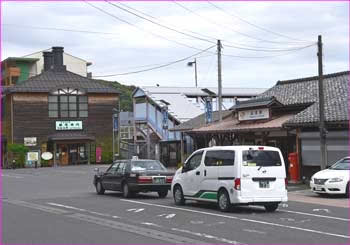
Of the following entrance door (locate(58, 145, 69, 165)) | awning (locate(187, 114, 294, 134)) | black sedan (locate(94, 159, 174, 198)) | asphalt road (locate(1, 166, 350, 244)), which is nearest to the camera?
asphalt road (locate(1, 166, 350, 244))

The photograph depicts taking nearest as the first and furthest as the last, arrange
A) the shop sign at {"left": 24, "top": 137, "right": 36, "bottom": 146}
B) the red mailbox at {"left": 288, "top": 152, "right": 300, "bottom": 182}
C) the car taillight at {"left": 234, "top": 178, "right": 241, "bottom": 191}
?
1. the car taillight at {"left": 234, "top": 178, "right": 241, "bottom": 191}
2. the red mailbox at {"left": 288, "top": 152, "right": 300, "bottom": 182}
3. the shop sign at {"left": 24, "top": 137, "right": 36, "bottom": 146}

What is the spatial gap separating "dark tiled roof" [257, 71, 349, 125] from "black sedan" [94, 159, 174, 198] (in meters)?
9.03

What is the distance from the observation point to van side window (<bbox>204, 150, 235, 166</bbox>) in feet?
58.0

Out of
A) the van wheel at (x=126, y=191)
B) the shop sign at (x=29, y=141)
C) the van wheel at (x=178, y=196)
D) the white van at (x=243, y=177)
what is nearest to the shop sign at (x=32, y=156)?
the shop sign at (x=29, y=141)

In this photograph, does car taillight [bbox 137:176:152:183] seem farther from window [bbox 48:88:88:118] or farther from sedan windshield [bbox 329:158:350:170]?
window [bbox 48:88:88:118]

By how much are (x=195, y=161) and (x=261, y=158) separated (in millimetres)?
2518

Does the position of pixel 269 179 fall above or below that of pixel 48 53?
below

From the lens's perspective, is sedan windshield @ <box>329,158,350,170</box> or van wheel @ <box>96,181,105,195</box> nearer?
sedan windshield @ <box>329,158,350,170</box>

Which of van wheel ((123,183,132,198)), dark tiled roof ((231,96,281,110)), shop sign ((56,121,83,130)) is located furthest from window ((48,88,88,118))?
van wheel ((123,183,132,198))

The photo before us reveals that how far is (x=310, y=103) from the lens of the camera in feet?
105

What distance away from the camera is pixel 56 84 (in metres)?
68.1

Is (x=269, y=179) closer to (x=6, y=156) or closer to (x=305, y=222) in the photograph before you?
(x=305, y=222)

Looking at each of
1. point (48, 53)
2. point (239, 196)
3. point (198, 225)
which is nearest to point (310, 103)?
point (239, 196)

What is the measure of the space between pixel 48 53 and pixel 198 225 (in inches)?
2539
